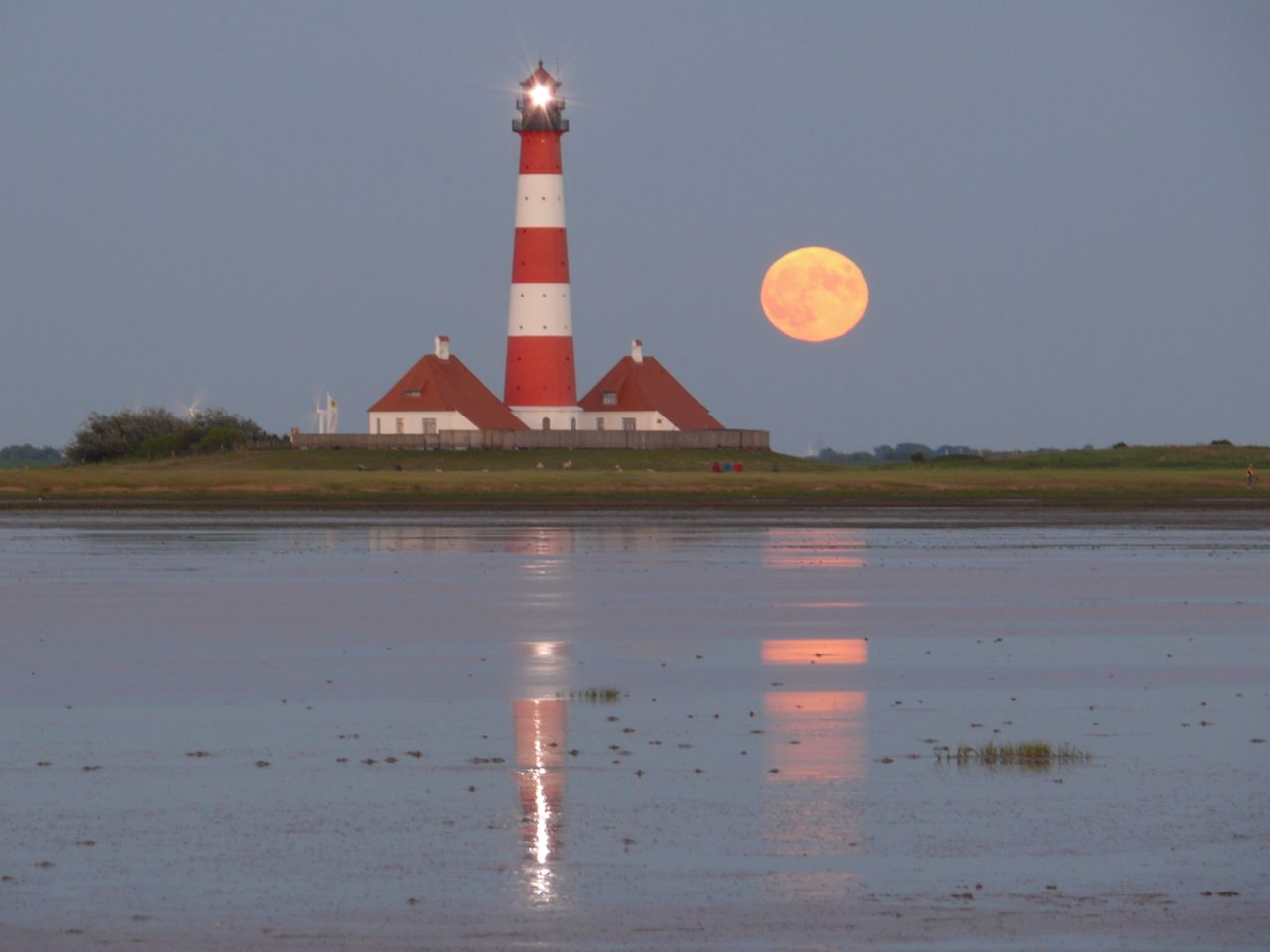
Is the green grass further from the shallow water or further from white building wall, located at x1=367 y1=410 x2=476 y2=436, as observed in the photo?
the shallow water

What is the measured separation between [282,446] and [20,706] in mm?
83183

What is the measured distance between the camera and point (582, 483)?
78.8 meters

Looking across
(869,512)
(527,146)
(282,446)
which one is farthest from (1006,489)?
(282,446)

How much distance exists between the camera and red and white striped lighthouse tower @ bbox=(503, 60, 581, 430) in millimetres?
96625

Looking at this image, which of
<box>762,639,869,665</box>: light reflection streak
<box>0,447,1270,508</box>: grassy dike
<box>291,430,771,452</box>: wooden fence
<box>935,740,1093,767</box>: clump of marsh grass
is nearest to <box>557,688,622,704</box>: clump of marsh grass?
<box>762,639,869,665</box>: light reflection streak

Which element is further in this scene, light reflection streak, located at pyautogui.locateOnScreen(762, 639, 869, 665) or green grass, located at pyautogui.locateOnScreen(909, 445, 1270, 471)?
green grass, located at pyautogui.locateOnScreen(909, 445, 1270, 471)

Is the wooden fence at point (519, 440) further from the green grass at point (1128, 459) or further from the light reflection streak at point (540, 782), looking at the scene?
the light reflection streak at point (540, 782)

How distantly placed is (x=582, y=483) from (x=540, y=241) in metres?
21.5

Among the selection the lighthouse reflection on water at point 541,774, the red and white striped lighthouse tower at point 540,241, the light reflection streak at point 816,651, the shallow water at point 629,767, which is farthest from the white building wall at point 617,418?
the lighthouse reflection on water at point 541,774

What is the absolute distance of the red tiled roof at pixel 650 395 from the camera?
349ft

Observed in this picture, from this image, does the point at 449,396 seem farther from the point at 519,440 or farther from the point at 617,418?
the point at 617,418

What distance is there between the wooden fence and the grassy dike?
4.03 ft

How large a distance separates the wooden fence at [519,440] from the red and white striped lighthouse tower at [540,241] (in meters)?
4.14

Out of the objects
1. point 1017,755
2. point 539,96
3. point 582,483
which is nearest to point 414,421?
point 539,96
